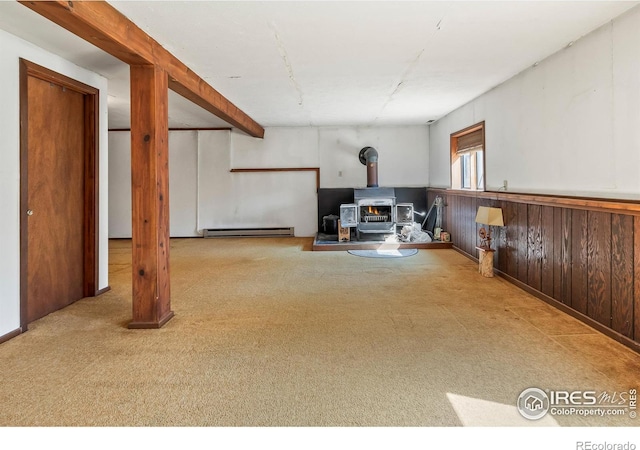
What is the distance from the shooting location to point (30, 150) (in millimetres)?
3230

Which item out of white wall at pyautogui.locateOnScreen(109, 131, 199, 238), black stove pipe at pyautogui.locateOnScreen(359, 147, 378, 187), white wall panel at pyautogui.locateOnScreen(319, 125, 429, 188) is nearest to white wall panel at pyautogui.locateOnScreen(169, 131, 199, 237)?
white wall at pyautogui.locateOnScreen(109, 131, 199, 238)

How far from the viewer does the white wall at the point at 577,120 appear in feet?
8.68

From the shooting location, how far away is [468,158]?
20.8ft

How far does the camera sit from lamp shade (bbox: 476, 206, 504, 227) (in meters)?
4.45

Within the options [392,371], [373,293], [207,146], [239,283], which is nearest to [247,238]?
[207,146]

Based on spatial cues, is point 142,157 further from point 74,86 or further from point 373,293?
point 373,293

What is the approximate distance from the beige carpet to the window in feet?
7.26

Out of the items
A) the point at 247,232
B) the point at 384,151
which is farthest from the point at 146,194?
the point at 384,151

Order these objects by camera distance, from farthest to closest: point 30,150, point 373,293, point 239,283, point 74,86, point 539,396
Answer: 1. point 239,283
2. point 373,293
3. point 74,86
4. point 30,150
5. point 539,396

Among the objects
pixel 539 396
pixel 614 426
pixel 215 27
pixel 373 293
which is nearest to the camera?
pixel 614 426

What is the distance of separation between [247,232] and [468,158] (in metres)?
4.34

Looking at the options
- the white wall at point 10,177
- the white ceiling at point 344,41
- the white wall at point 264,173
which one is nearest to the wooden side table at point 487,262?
the white ceiling at point 344,41

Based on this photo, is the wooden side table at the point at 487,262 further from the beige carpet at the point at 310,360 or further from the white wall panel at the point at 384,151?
the white wall panel at the point at 384,151

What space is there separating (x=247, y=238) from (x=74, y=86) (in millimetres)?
4693
